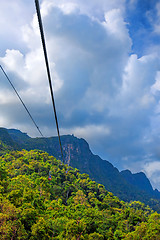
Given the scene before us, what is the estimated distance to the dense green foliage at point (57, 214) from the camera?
55.7ft

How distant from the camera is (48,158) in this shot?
7025 centimetres

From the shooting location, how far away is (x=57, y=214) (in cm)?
2714

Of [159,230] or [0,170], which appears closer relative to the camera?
[159,230]

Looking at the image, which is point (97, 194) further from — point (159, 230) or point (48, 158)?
point (159, 230)

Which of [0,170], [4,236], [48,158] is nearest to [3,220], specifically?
[4,236]

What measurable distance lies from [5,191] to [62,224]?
907 centimetres

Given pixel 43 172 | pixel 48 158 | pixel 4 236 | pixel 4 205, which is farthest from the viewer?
pixel 48 158

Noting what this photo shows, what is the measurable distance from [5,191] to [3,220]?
9206 mm

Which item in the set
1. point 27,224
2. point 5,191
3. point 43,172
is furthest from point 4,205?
point 43,172

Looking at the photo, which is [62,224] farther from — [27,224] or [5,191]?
[5,191]

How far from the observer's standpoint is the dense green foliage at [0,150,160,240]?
17.0 m

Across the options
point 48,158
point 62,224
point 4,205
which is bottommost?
point 62,224

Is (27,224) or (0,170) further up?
(0,170)

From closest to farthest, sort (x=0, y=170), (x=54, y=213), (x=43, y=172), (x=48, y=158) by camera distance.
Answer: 1. (x=54, y=213)
2. (x=0, y=170)
3. (x=43, y=172)
4. (x=48, y=158)
